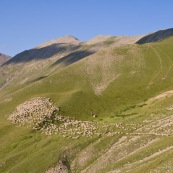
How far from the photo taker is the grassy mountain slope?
6550cm

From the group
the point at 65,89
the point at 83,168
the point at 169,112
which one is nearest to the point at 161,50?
the point at 65,89

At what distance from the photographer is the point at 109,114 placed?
324 ft

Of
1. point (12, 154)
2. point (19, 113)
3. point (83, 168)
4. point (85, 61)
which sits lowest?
point (83, 168)

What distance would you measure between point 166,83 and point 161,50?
41.7 m

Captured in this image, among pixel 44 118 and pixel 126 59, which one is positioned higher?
pixel 126 59

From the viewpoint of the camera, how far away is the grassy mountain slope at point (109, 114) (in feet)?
215

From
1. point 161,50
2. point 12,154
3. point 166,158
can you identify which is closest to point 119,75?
point 161,50

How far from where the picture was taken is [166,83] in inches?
4663

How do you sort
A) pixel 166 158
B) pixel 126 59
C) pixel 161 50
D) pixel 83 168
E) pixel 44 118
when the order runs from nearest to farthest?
1. pixel 166 158
2. pixel 83 168
3. pixel 44 118
4. pixel 126 59
5. pixel 161 50

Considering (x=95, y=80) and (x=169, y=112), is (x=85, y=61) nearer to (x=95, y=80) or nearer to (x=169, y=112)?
(x=95, y=80)

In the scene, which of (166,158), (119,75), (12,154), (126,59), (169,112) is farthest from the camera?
(126,59)

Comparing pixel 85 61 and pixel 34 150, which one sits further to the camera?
pixel 85 61

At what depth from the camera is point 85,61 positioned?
14338 centimetres

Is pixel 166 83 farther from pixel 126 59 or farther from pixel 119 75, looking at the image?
pixel 126 59
